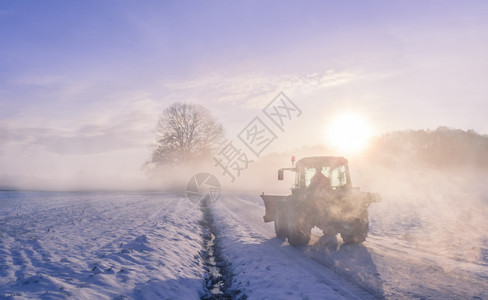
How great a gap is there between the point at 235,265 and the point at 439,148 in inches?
2066

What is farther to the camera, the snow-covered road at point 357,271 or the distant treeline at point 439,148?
the distant treeline at point 439,148

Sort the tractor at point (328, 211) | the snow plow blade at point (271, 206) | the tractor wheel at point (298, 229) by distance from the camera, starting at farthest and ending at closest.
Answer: the snow plow blade at point (271, 206) < the tractor wheel at point (298, 229) < the tractor at point (328, 211)

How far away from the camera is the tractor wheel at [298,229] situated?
9.88m

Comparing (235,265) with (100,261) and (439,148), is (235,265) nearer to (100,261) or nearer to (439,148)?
(100,261)

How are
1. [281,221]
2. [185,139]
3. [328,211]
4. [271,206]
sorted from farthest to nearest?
[185,139], [271,206], [281,221], [328,211]

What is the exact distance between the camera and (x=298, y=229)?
9883 mm

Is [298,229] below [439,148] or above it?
below

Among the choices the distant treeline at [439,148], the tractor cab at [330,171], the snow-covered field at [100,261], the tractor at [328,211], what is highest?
the distant treeline at [439,148]

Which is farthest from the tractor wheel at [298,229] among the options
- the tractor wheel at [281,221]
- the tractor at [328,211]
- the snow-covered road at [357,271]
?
the tractor wheel at [281,221]

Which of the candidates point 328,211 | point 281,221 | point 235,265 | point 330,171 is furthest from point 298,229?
point 235,265

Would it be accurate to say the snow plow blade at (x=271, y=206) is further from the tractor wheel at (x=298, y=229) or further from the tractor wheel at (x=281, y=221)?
the tractor wheel at (x=298, y=229)

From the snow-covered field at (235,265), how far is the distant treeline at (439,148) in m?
42.2

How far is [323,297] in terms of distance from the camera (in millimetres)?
5309

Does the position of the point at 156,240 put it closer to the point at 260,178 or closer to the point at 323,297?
the point at 323,297
